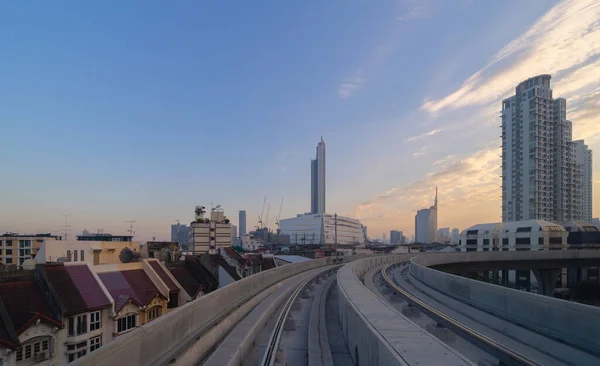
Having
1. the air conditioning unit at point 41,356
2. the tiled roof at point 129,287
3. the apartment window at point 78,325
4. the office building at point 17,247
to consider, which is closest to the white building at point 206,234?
the office building at point 17,247

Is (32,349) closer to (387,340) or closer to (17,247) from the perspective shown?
(387,340)

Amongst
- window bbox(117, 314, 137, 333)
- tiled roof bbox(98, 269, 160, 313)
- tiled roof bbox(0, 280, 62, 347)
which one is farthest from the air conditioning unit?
window bbox(117, 314, 137, 333)

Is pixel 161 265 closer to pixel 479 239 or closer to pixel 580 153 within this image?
pixel 479 239

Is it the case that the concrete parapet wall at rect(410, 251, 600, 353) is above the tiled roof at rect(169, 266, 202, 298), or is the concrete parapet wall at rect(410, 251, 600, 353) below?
above

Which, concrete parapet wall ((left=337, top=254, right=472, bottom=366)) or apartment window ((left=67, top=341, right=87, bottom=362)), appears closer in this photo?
concrete parapet wall ((left=337, top=254, right=472, bottom=366))

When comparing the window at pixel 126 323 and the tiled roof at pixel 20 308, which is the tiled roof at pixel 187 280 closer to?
the window at pixel 126 323

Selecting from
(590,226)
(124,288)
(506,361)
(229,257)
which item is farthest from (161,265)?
(590,226)

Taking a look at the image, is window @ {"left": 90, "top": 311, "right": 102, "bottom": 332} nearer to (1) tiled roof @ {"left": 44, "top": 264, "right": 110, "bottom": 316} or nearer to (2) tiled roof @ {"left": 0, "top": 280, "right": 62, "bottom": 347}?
(1) tiled roof @ {"left": 44, "top": 264, "right": 110, "bottom": 316}
